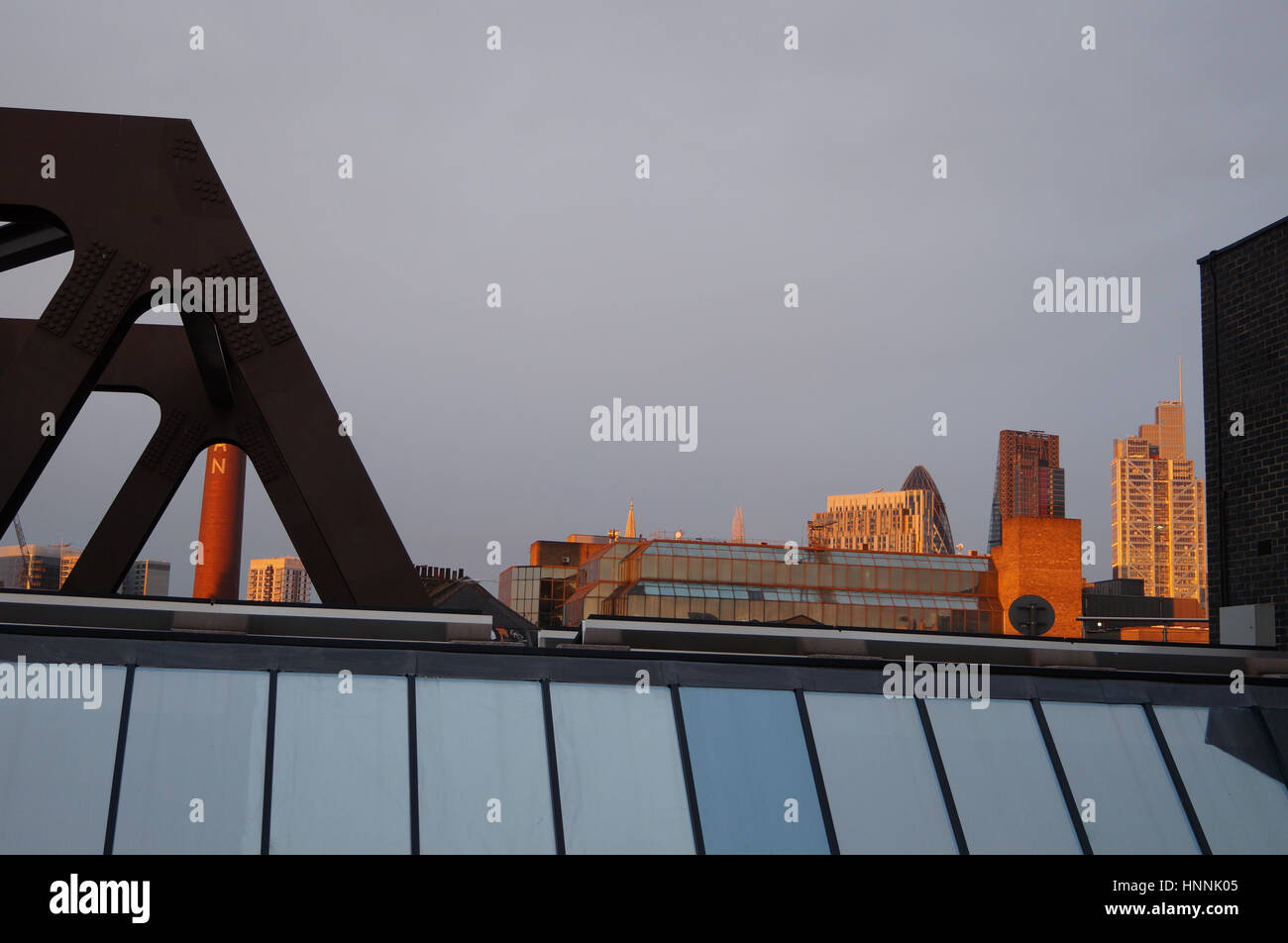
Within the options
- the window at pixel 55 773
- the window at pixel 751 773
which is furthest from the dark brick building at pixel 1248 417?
the window at pixel 55 773

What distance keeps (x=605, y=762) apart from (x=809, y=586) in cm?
10724

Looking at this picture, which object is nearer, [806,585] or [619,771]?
[619,771]

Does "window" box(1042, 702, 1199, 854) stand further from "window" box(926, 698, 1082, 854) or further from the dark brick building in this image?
the dark brick building

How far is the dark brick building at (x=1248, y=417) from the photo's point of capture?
18.1m

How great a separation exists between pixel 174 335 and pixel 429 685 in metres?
21.0

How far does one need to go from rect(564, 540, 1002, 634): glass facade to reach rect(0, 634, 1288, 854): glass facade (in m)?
99.0

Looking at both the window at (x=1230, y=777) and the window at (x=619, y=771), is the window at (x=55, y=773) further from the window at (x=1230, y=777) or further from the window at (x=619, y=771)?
the window at (x=1230, y=777)

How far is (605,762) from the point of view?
10.9 meters

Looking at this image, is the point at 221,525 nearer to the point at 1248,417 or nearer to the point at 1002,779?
the point at 1248,417

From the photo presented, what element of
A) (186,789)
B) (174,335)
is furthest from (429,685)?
(174,335)

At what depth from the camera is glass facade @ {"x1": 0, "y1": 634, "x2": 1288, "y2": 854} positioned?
32.4 ft

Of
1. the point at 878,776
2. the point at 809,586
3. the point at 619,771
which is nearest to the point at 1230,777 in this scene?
the point at 878,776

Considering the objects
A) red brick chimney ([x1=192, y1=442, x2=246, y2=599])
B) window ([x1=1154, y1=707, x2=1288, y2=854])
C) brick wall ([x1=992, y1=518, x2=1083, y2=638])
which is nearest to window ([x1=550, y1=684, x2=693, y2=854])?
window ([x1=1154, y1=707, x2=1288, y2=854])

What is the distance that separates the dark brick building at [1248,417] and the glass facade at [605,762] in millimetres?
6277
